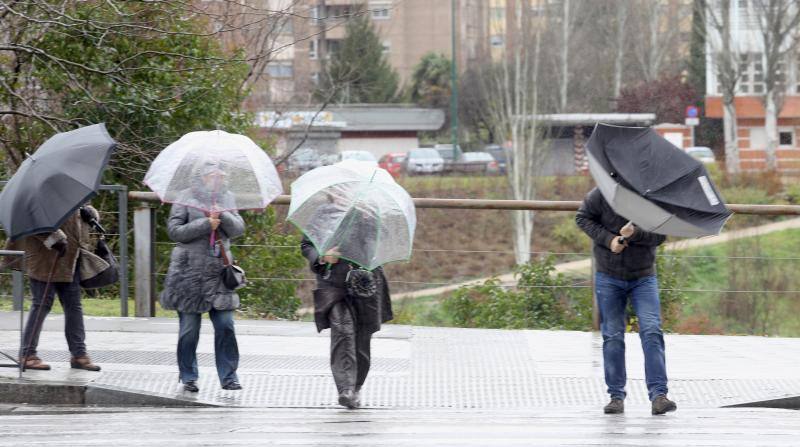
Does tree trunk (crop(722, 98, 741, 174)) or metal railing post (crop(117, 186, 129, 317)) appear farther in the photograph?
tree trunk (crop(722, 98, 741, 174))

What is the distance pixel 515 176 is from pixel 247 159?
36.3 metres

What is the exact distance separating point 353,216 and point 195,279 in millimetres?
1207

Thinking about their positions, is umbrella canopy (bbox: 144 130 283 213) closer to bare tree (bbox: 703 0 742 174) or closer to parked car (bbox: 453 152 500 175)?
parked car (bbox: 453 152 500 175)

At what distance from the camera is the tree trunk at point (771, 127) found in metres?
51.9

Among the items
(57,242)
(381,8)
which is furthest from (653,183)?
(381,8)

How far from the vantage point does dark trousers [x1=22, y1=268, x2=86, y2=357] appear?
9.33 metres

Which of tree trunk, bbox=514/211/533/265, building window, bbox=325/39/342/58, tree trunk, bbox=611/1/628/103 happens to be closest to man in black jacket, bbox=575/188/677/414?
tree trunk, bbox=514/211/533/265

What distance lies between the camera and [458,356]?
35.6 ft

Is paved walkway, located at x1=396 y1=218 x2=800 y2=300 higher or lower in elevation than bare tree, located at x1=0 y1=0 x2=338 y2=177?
lower

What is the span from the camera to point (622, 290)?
8672mm

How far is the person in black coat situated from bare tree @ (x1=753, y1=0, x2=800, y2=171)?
Result: 43824 millimetres

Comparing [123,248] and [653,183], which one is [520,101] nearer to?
[123,248]

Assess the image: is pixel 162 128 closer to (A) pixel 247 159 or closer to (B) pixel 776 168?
(A) pixel 247 159

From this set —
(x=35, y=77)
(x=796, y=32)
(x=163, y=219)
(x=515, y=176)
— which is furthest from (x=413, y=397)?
(x=796, y=32)
